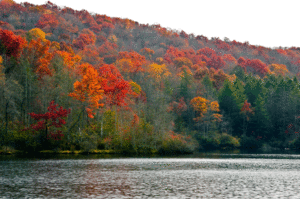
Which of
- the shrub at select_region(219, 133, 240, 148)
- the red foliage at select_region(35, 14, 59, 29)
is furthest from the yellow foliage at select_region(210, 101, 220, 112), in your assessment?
the red foliage at select_region(35, 14, 59, 29)

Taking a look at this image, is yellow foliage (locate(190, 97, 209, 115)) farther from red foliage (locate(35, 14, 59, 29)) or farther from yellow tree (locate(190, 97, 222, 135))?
red foliage (locate(35, 14, 59, 29))

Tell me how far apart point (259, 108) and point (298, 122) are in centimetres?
1144

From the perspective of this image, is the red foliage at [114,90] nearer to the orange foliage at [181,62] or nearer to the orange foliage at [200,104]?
the orange foliage at [200,104]

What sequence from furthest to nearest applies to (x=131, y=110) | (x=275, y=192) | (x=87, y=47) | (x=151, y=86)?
(x=87, y=47) < (x=151, y=86) < (x=131, y=110) < (x=275, y=192)

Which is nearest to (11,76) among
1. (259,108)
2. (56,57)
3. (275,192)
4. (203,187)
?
(56,57)

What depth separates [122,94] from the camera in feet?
282

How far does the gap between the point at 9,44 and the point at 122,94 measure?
26.7m

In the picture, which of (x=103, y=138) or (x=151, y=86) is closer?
(x=103, y=138)

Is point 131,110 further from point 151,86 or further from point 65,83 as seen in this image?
point 151,86

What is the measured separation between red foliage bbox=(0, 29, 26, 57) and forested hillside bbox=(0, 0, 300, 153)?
0.71 feet

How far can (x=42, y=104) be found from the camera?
7800cm

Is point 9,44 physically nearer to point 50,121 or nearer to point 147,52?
point 50,121

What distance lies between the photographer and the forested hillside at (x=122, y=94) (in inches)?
2938

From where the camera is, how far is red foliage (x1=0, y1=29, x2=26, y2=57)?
274 ft
